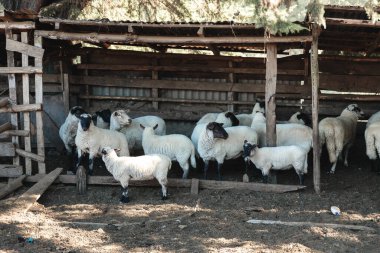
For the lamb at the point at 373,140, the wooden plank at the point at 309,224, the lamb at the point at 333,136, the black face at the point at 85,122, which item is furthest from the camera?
the lamb at the point at 333,136

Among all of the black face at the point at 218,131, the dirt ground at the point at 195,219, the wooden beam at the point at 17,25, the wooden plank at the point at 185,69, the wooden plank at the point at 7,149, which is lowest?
the dirt ground at the point at 195,219

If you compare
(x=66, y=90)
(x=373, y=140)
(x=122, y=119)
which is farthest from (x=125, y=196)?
→ (x=373, y=140)

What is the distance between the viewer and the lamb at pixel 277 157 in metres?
9.31

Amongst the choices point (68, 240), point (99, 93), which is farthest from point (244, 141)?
point (99, 93)

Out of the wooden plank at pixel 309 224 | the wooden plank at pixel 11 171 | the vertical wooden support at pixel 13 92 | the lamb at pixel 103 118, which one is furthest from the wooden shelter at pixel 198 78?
the wooden plank at pixel 309 224

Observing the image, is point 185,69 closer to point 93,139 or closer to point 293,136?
point 293,136

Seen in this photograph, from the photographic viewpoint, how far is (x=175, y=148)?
9836 millimetres

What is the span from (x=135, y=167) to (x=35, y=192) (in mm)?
1847

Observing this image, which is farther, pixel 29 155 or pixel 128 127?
pixel 128 127

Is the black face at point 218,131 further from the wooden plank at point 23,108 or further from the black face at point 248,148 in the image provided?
the wooden plank at point 23,108

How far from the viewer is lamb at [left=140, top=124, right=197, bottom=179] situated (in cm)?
983

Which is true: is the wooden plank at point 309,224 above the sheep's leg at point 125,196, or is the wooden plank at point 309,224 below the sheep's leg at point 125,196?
below

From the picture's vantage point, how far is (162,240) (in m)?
6.91

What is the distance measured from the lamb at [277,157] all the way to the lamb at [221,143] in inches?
21.9
